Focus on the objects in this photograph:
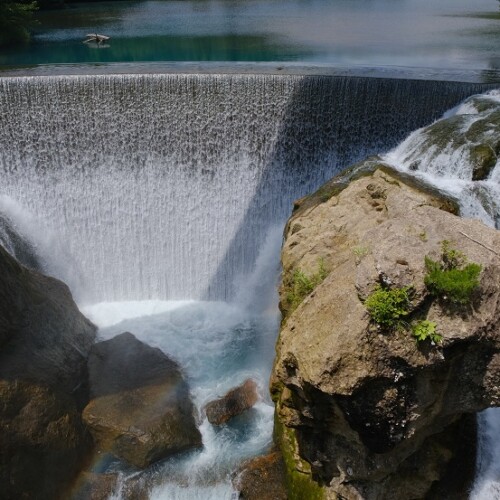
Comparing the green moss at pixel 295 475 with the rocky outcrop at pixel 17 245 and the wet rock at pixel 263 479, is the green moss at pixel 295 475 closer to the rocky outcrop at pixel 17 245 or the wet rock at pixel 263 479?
the wet rock at pixel 263 479

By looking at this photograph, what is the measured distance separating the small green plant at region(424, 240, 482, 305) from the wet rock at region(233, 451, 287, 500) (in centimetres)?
311

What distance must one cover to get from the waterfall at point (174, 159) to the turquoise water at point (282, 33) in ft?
13.4


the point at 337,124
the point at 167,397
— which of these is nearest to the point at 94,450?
the point at 167,397

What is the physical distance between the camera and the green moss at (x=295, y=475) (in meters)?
5.36

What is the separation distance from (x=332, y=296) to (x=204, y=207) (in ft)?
21.4

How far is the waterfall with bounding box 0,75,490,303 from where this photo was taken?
396 inches

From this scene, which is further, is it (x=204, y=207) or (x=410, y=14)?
(x=410, y=14)

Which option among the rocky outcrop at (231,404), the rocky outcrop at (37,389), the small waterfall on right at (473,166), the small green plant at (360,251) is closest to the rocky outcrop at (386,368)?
the small green plant at (360,251)

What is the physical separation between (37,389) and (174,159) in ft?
17.4

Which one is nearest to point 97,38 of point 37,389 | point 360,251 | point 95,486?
point 37,389

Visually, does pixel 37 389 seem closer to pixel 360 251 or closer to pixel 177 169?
pixel 360 251

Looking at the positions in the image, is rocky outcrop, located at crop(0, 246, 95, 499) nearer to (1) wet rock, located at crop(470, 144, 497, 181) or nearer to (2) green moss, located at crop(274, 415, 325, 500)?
(2) green moss, located at crop(274, 415, 325, 500)

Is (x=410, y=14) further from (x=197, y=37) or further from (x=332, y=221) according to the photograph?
(x=332, y=221)

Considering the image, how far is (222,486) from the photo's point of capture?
619 cm
